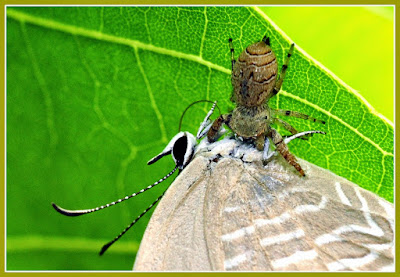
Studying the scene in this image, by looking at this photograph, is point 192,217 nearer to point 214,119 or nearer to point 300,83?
point 214,119

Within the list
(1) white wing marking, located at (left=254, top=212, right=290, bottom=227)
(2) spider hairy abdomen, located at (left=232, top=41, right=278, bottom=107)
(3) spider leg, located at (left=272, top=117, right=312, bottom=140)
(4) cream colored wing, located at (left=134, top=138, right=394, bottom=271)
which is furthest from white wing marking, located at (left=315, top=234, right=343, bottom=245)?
(2) spider hairy abdomen, located at (left=232, top=41, right=278, bottom=107)

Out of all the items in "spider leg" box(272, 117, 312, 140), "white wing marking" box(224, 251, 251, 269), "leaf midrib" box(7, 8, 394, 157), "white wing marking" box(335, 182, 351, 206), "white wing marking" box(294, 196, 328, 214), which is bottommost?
"white wing marking" box(224, 251, 251, 269)

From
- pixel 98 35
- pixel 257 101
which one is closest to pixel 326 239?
pixel 257 101

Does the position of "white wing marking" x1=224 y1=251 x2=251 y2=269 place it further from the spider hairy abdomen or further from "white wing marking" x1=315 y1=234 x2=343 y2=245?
the spider hairy abdomen

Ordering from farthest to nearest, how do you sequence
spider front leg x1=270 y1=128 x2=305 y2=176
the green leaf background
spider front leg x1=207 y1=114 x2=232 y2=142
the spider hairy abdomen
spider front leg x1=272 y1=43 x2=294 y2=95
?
the green leaf background → spider front leg x1=207 y1=114 x2=232 y2=142 → spider front leg x1=272 y1=43 x2=294 y2=95 → spider front leg x1=270 y1=128 x2=305 y2=176 → the spider hairy abdomen

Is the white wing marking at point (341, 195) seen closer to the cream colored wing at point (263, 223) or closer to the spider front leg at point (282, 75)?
the cream colored wing at point (263, 223)

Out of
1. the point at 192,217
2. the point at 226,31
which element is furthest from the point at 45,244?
the point at 226,31

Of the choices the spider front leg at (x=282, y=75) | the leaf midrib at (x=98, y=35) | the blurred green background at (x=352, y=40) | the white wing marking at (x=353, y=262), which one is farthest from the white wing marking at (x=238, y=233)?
the blurred green background at (x=352, y=40)

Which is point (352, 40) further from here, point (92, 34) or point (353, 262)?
point (92, 34)
